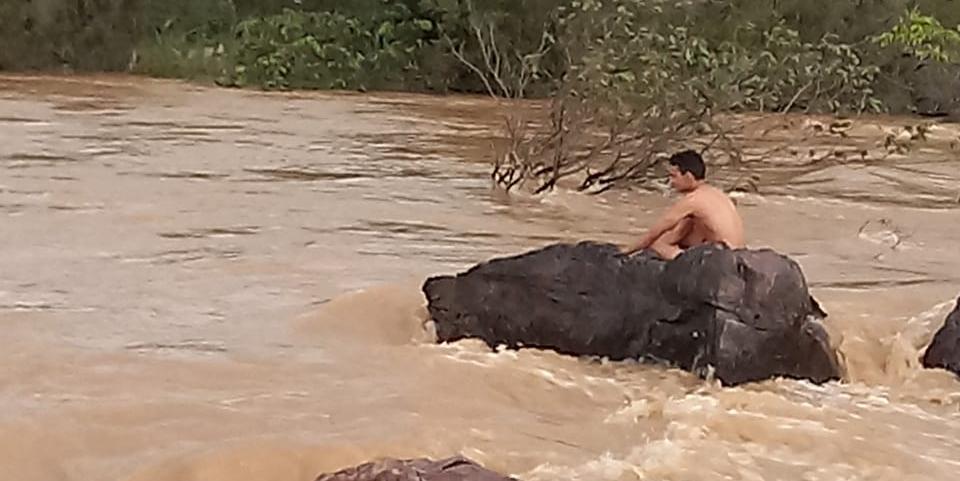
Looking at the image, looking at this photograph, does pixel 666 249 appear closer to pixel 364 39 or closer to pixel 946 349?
pixel 946 349

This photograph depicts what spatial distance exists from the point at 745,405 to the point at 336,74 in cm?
2536

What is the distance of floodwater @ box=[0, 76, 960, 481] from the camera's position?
259 inches

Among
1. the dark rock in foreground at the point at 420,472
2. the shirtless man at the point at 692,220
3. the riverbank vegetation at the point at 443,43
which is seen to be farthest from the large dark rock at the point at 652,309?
the riverbank vegetation at the point at 443,43

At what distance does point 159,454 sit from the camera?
20.7 ft

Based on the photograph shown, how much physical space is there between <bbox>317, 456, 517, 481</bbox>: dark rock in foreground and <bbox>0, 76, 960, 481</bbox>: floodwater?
4.98ft

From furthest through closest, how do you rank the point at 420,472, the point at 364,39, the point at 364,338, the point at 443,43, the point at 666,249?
the point at 364,39 → the point at 443,43 → the point at 666,249 → the point at 364,338 → the point at 420,472

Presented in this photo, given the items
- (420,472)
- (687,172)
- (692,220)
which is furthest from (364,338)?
(420,472)

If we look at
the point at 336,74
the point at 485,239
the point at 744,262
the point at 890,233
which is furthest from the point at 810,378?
the point at 336,74

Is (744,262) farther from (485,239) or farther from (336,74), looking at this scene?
(336,74)

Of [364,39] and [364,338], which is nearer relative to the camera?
[364,338]

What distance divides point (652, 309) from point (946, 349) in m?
1.66

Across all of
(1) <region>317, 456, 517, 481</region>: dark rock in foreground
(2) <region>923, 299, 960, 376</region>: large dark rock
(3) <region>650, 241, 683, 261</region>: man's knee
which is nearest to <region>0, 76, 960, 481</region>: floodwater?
(2) <region>923, 299, 960, 376</region>: large dark rock

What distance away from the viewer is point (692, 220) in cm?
873

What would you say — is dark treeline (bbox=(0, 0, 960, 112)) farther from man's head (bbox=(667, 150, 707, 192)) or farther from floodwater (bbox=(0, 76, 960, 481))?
man's head (bbox=(667, 150, 707, 192))
